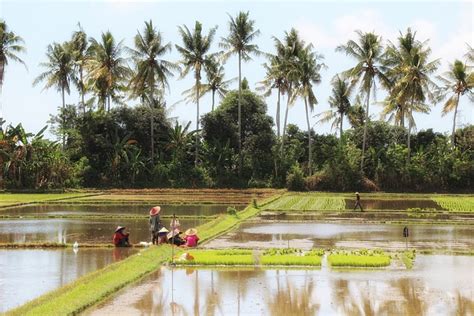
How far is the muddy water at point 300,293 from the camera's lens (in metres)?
10.2

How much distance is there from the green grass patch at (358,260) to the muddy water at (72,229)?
6.76 m

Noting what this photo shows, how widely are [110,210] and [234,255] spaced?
54.9 ft

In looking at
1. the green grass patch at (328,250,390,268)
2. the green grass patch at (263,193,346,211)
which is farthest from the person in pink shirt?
the green grass patch at (263,193,346,211)

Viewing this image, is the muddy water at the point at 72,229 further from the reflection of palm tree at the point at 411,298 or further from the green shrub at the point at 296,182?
the green shrub at the point at 296,182

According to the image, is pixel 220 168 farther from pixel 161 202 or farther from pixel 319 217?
pixel 319 217

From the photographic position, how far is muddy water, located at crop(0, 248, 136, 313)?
1147cm

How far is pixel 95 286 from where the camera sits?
11.4 meters

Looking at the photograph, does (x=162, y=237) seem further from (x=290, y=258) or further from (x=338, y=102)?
(x=338, y=102)

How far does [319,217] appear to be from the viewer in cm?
2772

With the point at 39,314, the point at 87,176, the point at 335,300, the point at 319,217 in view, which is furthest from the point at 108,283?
the point at 87,176

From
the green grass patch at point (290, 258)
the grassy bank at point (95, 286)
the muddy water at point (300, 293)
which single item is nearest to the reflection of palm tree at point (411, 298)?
the muddy water at point (300, 293)

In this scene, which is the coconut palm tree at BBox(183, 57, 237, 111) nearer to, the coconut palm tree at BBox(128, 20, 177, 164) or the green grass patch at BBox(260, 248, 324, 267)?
the coconut palm tree at BBox(128, 20, 177, 164)

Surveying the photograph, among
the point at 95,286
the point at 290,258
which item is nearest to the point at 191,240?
the point at 290,258

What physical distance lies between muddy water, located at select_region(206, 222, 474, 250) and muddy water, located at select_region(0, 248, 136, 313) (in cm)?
351
